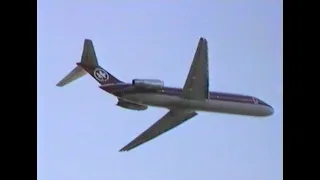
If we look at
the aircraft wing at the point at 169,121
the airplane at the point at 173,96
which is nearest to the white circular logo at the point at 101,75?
the airplane at the point at 173,96

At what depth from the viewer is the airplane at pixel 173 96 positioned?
9766 mm

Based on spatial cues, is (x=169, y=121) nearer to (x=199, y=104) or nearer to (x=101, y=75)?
(x=199, y=104)

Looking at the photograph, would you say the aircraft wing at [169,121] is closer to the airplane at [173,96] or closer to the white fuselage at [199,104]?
the airplane at [173,96]

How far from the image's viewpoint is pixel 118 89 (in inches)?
395

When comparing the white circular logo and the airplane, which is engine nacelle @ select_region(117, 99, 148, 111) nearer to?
the airplane

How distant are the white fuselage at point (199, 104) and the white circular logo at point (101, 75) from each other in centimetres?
46

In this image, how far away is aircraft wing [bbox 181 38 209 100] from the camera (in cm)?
951

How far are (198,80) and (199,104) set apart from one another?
0.50 meters
